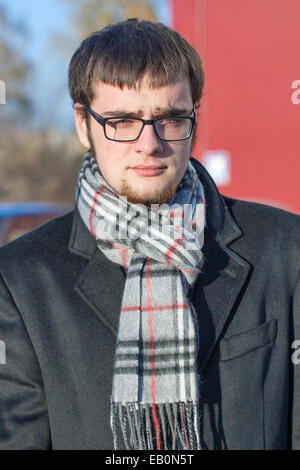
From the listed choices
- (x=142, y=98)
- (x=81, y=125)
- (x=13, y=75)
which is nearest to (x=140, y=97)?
(x=142, y=98)

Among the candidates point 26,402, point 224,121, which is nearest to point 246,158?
point 224,121

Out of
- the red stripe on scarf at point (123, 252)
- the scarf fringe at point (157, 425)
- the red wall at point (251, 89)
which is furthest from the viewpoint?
the red wall at point (251, 89)

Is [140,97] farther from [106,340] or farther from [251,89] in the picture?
[251,89]

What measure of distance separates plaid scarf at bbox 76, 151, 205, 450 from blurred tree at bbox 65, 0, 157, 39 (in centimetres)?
1964

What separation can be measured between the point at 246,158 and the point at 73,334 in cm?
722

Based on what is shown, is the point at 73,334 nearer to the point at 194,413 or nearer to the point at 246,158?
the point at 194,413

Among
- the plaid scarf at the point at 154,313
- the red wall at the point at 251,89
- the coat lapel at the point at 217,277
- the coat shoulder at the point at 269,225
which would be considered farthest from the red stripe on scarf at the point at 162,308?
the red wall at the point at 251,89

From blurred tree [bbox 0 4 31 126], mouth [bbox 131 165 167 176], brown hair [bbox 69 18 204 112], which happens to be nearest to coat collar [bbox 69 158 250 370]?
mouth [bbox 131 165 167 176]

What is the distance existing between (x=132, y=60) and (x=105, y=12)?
20867mm

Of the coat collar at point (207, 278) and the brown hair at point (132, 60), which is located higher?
the brown hair at point (132, 60)

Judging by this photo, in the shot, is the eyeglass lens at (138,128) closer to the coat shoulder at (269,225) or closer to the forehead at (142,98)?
the forehead at (142,98)

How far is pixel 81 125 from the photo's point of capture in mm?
2381

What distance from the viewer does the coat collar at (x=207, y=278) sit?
2.12m

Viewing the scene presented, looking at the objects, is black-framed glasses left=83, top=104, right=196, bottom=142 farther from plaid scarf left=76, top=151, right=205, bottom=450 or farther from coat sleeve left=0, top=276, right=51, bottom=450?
coat sleeve left=0, top=276, right=51, bottom=450
